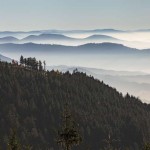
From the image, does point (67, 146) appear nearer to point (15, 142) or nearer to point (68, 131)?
point (68, 131)

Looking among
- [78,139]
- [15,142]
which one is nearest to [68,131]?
[78,139]

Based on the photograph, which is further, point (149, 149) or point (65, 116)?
point (149, 149)

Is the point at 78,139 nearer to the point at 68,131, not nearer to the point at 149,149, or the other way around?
the point at 68,131

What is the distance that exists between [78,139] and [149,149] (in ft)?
91.1

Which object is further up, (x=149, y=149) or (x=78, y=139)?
(x=78, y=139)

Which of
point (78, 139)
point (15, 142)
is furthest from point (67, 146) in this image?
point (15, 142)

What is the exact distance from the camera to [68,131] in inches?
2277

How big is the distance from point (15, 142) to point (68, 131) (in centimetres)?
2740

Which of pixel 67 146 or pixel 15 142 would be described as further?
pixel 15 142

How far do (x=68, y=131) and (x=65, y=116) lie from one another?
7.17 feet

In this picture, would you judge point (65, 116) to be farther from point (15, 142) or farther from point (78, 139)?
point (15, 142)

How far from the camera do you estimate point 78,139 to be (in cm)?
5709

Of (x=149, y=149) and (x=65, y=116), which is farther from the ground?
(x=65, y=116)

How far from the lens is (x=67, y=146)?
2261 inches
